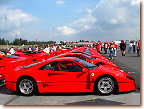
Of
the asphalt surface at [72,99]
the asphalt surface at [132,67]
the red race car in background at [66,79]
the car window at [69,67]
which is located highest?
the car window at [69,67]

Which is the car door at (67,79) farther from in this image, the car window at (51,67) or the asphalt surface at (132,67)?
the asphalt surface at (132,67)

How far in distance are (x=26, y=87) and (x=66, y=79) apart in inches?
49.3

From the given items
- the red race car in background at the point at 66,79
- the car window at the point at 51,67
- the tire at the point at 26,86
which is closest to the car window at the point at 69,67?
the red race car in background at the point at 66,79

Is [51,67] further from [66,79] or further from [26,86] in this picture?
[26,86]

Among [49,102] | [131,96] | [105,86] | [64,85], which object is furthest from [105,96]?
[49,102]

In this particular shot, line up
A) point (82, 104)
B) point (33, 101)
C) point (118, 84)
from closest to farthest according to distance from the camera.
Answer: point (82, 104), point (33, 101), point (118, 84)

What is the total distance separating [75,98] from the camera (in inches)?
234

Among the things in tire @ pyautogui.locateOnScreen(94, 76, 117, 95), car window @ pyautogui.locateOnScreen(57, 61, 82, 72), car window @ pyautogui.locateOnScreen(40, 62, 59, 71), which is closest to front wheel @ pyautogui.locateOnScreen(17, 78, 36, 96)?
car window @ pyautogui.locateOnScreen(40, 62, 59, 71)

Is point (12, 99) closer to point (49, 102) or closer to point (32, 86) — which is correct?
point (32, 86)

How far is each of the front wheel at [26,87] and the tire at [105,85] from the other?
1.89m

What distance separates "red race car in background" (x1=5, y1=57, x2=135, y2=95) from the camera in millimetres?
6164

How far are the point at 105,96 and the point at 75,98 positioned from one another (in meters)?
0.88

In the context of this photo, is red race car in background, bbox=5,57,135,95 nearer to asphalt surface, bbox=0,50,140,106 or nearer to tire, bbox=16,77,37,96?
tire, bbox=16,77,37,96

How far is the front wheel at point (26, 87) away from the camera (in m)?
6.34
